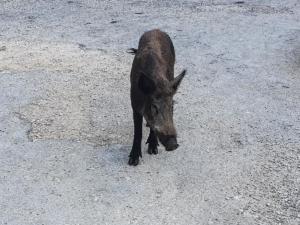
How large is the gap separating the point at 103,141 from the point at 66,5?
690 cm

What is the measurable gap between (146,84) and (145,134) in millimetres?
1456

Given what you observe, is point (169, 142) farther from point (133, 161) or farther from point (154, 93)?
point (133, 161)

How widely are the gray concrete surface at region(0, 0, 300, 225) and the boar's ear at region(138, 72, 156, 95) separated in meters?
0.97

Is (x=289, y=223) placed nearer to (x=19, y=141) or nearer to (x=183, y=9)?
(x=19, y=141)

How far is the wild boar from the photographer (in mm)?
5273

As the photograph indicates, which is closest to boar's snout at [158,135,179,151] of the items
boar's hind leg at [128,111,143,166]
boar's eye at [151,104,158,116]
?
boar's eye at [151,104,158,116]

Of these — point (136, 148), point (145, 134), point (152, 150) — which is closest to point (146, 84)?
point (136, 148)

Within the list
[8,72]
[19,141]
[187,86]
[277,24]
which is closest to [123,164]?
[19,141]

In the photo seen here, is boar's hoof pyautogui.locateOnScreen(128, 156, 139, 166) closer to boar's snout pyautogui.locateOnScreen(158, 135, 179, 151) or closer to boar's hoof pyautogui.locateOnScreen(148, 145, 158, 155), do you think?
boar's hoof pyautogui.locateOnScreen(148, 145, 158, 155)

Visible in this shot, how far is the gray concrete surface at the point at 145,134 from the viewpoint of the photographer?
5207 millimetres

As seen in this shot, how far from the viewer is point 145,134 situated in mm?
6664

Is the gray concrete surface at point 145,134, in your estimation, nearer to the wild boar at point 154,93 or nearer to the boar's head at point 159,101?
the wild boar at point 154,93

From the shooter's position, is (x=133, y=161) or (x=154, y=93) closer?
(x=154, y=93)

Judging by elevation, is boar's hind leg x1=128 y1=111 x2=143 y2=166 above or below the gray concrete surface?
above
